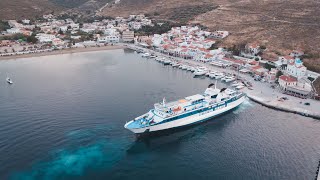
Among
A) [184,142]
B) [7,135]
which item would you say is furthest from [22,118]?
[184,142]

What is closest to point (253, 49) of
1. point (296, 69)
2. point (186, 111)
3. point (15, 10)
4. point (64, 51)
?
point (296, 69)

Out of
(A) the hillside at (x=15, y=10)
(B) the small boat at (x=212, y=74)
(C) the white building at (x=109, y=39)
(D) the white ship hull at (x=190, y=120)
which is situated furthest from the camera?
(A) the hillside at (x=15, y=10)

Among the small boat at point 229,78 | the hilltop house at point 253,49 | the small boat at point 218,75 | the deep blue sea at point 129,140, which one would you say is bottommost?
the deep blue sea at point 129,140

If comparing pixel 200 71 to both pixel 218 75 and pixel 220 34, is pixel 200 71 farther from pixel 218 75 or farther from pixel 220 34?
pixel 220 34

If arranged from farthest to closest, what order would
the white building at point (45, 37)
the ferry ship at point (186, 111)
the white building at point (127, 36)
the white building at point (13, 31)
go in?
1. the white building at point (13, 31)
2. the white building at point (127, 36)
3. the white building at point (45, 37)
4. the ferry ship at point (186, 111)

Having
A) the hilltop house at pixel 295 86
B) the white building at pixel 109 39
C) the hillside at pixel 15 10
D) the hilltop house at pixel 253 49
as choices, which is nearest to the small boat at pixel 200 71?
the hilltop house at pixel 253 49

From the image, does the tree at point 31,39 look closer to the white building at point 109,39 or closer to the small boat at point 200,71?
the white building at point 109,39

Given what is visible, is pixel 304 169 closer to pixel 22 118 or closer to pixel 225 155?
pixel 225 155
